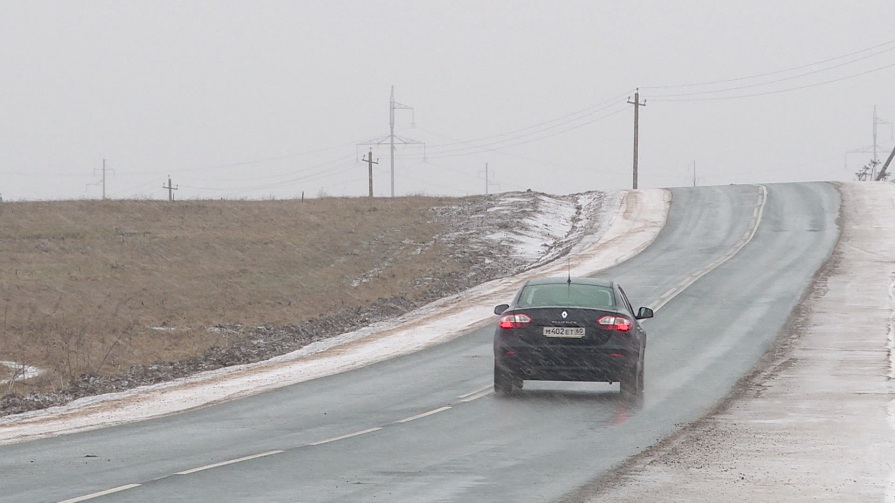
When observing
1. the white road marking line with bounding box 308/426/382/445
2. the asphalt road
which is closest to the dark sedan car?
the asphalt road

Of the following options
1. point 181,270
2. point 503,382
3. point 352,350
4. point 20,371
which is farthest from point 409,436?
point 181,270

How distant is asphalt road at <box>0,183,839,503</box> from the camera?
1010cm

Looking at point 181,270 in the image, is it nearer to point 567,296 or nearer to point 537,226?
point 537,226

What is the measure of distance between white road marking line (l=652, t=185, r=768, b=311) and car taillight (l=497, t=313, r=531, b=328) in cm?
1348

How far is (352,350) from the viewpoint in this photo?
2558 centimetres

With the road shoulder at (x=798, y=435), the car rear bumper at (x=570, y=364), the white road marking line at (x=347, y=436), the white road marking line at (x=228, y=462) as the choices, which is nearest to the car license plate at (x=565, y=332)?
the car rear bumper at (x=570, y=364)

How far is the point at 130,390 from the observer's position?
68.7ft

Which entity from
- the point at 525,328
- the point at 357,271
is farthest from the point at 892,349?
the point at 357,271

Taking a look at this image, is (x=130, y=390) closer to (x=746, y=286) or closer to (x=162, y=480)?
(x=162, y=480)

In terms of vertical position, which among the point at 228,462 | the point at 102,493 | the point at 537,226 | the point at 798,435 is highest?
the point at 537,226

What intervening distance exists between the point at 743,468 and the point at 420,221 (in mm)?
39452

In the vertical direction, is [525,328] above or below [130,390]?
above

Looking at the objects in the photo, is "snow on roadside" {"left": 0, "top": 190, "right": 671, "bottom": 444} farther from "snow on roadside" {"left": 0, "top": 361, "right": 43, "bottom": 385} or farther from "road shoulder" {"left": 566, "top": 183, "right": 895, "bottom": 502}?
"road shoulder" {"left": 566, "top": 183, "right": 895, "bottom": 502}

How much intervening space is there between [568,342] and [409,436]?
11.9 ft
